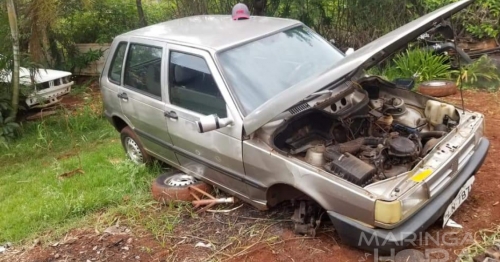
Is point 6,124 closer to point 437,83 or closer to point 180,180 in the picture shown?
point 180,180

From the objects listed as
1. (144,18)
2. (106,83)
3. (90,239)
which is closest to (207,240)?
(90,239)

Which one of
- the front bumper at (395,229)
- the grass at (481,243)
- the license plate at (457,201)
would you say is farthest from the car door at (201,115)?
the grass at (481,243)

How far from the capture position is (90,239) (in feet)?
13.5

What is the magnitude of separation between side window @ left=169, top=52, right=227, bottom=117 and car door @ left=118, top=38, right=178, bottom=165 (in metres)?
0.15

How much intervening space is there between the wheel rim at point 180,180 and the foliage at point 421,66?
12.9 feet

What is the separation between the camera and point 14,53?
750 cm

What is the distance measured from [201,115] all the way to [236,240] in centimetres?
110

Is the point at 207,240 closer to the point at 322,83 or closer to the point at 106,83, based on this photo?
the point at 322,83

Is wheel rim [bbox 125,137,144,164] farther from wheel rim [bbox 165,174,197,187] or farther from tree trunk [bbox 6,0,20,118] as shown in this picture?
tree trunk [bbox 6,0,20,118]

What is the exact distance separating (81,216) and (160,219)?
957 mm

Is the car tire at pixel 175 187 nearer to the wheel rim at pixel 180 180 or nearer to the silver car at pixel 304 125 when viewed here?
the wheel rim at pixel 180 180

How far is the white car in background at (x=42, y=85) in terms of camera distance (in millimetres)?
8062

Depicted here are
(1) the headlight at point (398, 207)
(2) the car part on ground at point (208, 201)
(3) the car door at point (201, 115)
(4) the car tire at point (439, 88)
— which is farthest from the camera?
(4) the car tire at point (439, 88)

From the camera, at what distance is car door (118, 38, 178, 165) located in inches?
176
